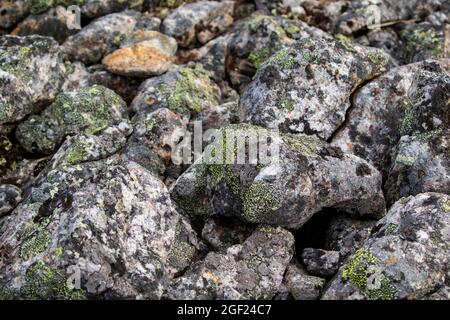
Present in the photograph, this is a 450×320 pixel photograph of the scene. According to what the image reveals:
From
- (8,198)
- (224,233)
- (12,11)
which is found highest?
(12,11)

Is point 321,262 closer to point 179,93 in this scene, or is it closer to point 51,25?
point 179,93

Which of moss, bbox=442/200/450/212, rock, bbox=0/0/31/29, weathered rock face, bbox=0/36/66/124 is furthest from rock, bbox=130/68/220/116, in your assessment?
moss, bbox=442/200/450/212

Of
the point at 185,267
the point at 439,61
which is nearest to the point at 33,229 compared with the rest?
the point at 185,267

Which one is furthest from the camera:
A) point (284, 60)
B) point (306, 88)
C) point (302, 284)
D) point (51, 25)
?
point (51, 25)

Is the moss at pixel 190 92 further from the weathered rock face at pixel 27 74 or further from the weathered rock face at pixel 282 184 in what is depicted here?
the weathered rock face at pixel 282 184

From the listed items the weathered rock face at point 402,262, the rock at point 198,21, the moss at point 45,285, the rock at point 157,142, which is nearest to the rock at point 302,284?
the weathered rock face at point 402,262

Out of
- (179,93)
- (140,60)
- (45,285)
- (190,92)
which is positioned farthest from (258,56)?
(45,285)

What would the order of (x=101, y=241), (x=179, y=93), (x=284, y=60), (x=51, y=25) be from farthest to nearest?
1. (x=51, y=25)
2. (x=179, y=93)
3. (x=284, y=60)
4. (x=101, y=241)
